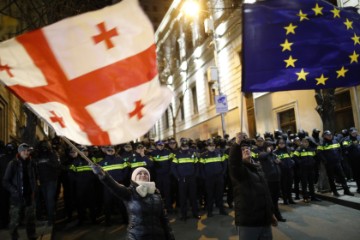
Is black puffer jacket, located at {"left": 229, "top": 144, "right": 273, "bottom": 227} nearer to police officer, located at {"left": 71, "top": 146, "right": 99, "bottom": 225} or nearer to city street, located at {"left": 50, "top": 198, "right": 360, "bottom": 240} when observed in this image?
city street, located at {"left": 50, "top": 198, "right": 360, "bottom": 240}

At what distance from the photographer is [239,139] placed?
4.48 meters

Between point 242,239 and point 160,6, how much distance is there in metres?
77.5

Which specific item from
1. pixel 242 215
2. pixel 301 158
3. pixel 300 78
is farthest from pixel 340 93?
pixel 242 215

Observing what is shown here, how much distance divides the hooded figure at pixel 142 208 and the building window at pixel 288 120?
13.9 m

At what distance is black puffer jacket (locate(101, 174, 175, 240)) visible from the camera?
4184 mm

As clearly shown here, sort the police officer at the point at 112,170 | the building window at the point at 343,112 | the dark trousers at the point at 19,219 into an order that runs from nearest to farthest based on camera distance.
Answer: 1. the dark trousers at the point at 19,219
2. the police officer at the point at 112,170
3. the building window at the point at 343,112

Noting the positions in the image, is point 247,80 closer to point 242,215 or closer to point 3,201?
point 242,215

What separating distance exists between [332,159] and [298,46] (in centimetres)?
631

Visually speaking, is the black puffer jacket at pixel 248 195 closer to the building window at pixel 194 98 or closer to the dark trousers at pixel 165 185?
the dark trousers at pixel 165 185

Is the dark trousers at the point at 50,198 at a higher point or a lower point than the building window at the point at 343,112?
lower

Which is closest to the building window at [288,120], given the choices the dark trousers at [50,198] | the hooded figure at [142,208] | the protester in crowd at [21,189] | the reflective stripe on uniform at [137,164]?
the reflective stripe on uniform at [137,164]

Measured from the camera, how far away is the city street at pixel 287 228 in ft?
24.6

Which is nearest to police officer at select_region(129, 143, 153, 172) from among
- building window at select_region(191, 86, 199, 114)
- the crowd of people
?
the crowd of people

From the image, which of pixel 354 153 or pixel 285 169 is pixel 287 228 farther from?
pixel 354 153
